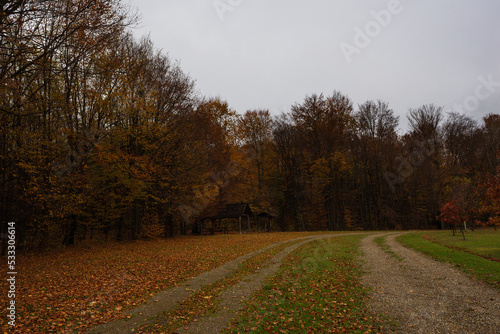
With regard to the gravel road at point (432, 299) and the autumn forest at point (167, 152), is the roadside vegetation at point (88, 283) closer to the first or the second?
the autumn forest at point (167, 152)

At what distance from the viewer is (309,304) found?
731 centimetres

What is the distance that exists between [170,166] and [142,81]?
6835 mm

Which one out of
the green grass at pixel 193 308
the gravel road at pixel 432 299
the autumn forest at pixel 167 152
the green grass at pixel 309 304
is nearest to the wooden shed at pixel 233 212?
the autumn forest at pixel 167 152

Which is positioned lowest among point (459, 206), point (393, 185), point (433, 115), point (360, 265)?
point (360, 265)

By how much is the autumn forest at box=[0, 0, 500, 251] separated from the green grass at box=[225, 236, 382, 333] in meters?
9.04

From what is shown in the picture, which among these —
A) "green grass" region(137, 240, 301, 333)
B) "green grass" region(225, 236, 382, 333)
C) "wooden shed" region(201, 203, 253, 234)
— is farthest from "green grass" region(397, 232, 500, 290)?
"wooden shed" region(201, 203, 253, 234)

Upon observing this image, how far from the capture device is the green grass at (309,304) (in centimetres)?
598

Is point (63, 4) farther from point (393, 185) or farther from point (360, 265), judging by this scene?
point (393, 185)

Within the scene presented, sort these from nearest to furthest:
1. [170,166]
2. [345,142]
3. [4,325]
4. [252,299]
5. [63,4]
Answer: [4,325], [252,299], [63,4], [170,166], [345,142]

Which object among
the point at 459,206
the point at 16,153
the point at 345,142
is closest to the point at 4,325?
the point at 16,153

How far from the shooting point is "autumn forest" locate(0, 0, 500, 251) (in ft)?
40.9

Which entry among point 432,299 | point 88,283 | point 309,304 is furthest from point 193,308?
point 432,299

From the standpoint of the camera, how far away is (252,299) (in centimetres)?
764

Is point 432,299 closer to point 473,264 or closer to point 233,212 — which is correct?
point 473,264
